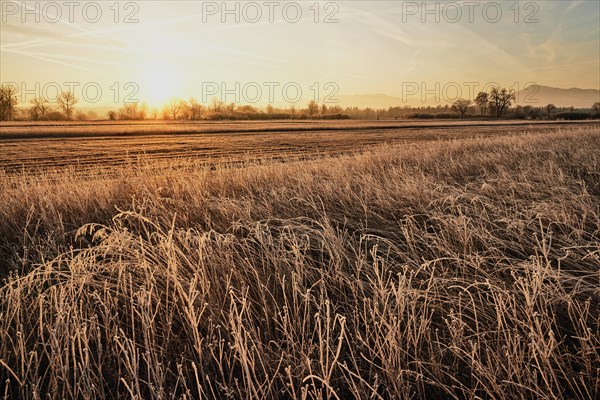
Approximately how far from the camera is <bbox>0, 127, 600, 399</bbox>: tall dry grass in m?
1.84

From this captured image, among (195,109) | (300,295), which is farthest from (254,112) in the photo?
(300,295)

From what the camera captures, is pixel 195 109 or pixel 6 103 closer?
pixel 6 103

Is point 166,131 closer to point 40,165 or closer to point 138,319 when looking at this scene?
point 40,165

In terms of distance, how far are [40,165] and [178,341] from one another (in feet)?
69.8

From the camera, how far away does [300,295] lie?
2.60 meters

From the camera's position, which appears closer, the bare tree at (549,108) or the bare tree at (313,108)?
the bare tree at (549,108)

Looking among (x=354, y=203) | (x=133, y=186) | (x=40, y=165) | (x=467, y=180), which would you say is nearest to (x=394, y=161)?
(x=467, y=180)

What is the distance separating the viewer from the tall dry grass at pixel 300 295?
1.84 metres

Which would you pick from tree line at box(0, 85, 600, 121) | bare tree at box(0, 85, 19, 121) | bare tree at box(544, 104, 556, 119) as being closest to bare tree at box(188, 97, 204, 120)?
tree line at box(0, 85, 600, 121)

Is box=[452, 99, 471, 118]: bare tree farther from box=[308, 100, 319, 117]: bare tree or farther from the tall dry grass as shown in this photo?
the tall dry grass

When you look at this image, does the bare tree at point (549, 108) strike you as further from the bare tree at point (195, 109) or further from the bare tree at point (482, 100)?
the bare tree at point (195, 109)

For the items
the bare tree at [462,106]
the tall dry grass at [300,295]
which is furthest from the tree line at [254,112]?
the tall dry grass at [300,295]

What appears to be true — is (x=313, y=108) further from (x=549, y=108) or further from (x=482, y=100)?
(x=549, y=108)

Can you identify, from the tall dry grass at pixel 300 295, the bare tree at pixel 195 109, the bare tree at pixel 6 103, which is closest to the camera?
the tall dry grass at pixel 300 295
